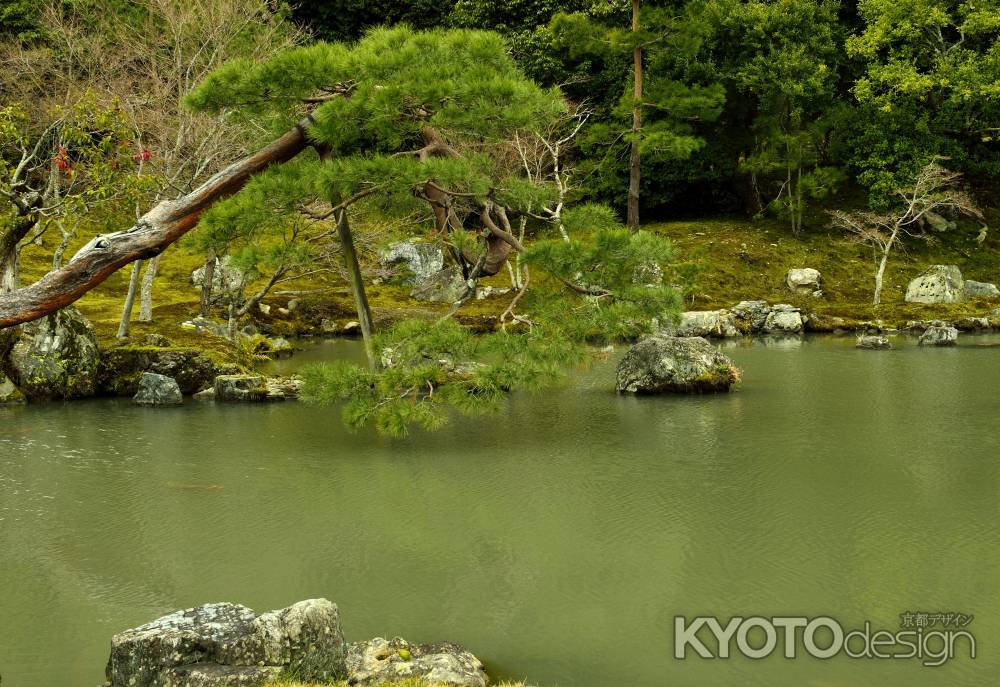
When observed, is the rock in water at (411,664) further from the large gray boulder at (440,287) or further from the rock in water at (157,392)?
the large gray boulder at (440,287)

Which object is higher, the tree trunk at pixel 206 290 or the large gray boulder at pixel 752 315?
the tree trunk at pixel 206 290

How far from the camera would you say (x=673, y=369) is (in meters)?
13.1

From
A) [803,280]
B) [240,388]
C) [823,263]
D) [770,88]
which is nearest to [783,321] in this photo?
[803,280]

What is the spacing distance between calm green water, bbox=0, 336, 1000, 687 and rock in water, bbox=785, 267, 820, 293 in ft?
40.5

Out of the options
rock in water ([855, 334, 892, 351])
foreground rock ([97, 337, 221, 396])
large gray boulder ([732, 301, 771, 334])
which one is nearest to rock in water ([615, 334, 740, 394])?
rock in water ([855, 334, 892, 351])

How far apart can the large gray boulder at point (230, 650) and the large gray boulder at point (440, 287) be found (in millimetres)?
21029

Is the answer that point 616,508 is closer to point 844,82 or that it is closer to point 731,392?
point 731,392

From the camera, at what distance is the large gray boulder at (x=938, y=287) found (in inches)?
917

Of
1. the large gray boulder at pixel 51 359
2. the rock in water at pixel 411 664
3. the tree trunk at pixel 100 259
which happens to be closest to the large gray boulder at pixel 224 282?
Result: the large gray boulder at pixel 51 359

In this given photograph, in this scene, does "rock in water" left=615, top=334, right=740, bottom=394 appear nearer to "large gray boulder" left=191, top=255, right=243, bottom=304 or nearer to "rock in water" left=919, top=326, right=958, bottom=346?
"rock in water" left=919, top=326, right=958, bottom=346

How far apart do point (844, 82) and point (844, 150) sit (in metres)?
5.24

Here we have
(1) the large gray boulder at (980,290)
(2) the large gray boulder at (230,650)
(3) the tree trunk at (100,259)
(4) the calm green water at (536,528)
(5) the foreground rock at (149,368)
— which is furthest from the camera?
(1) the large gray boulder at (980,290)

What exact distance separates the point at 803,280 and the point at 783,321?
3218 millimetres

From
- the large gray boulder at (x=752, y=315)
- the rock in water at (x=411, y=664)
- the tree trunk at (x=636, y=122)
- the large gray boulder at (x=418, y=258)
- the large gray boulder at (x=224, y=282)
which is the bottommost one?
the rock in water at (x=411, y=664)
